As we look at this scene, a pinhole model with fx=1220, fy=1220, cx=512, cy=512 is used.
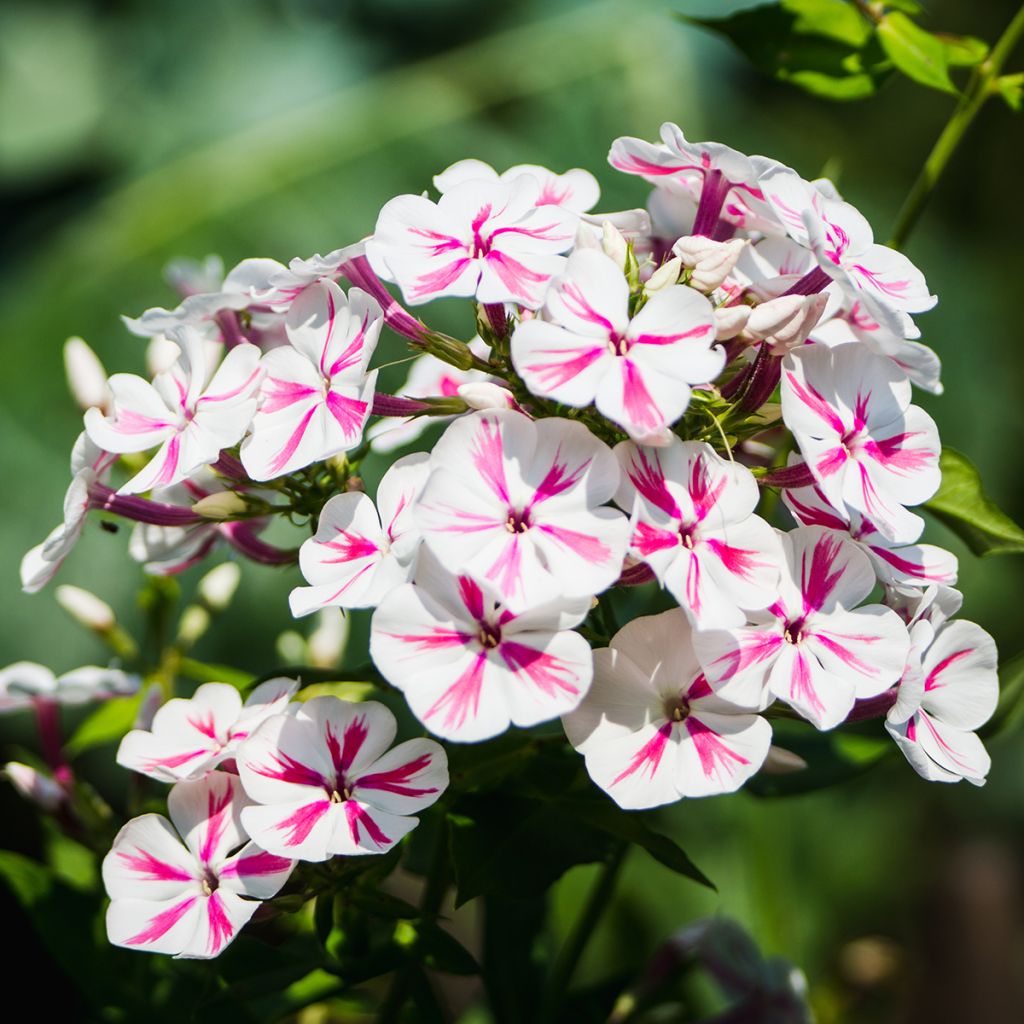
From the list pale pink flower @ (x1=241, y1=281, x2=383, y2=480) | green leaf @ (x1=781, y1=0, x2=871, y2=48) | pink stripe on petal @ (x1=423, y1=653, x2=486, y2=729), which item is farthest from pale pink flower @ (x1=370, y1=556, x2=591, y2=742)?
green leaf @ (x1=781, y1=0, x2=871, y2=48)

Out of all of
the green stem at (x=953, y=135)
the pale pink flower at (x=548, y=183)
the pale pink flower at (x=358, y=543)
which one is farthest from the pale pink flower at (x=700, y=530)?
the green stem at (x=953, y=135)

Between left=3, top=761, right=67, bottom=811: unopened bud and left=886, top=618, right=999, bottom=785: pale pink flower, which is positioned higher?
left=886, top=618, right=999, bottom=785: pale pink flower

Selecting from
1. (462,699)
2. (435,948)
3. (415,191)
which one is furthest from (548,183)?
(415,191)

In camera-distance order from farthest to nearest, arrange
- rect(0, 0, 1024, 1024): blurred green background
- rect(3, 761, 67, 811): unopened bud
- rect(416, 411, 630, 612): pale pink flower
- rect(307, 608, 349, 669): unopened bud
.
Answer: rect(0, 0, 1024, 1024): blurred green background < rect(307, 608, 349, 669): unopened bud < rect(3, 761, 67, 811): unopened bud < rect(416, 411, 630, 612): pale pink flower

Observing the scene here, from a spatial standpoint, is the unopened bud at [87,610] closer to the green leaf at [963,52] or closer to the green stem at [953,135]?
the green stem at [953,135]

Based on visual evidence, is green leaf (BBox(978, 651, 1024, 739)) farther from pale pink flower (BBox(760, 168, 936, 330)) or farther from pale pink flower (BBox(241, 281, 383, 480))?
pale pink flower (BBox(241, 281, 383, 480))

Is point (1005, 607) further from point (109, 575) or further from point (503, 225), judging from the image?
point (503, 225)

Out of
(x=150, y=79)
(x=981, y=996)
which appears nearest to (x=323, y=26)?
(x=150, y=79)
